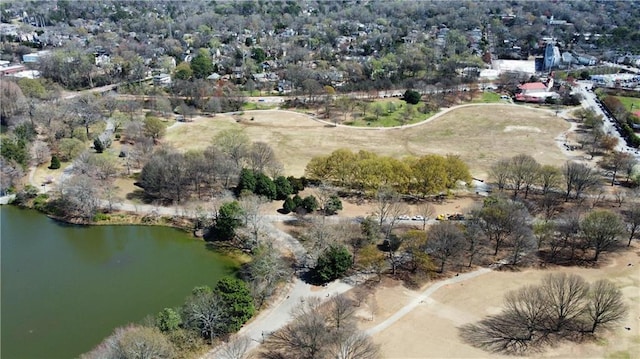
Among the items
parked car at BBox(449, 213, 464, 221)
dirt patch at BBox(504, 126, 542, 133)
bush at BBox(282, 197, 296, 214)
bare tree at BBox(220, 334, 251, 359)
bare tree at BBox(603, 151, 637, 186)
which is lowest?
bare tree at BBox(220, 334, 251, 359)

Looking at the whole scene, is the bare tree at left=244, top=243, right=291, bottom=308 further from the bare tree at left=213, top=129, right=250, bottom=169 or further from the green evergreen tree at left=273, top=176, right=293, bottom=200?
the bare tree at left=213, top=129, right=250, bottom=169

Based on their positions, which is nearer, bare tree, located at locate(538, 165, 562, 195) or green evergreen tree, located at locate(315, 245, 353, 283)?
green evergreen tree, located at locate(315, 245, 353, 283)

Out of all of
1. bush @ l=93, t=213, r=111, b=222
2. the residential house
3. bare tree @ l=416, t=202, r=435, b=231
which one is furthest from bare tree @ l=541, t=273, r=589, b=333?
the residential house

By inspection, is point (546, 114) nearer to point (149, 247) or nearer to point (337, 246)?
point (337, 246)

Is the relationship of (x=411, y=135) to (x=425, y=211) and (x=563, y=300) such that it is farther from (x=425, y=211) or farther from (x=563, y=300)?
(x=563, y=300)

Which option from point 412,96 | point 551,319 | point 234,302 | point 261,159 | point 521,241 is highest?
point 412,96

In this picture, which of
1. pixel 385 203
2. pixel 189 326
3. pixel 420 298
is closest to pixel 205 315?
pixel 189 326

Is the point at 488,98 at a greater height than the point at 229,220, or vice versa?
the point at 488,98
